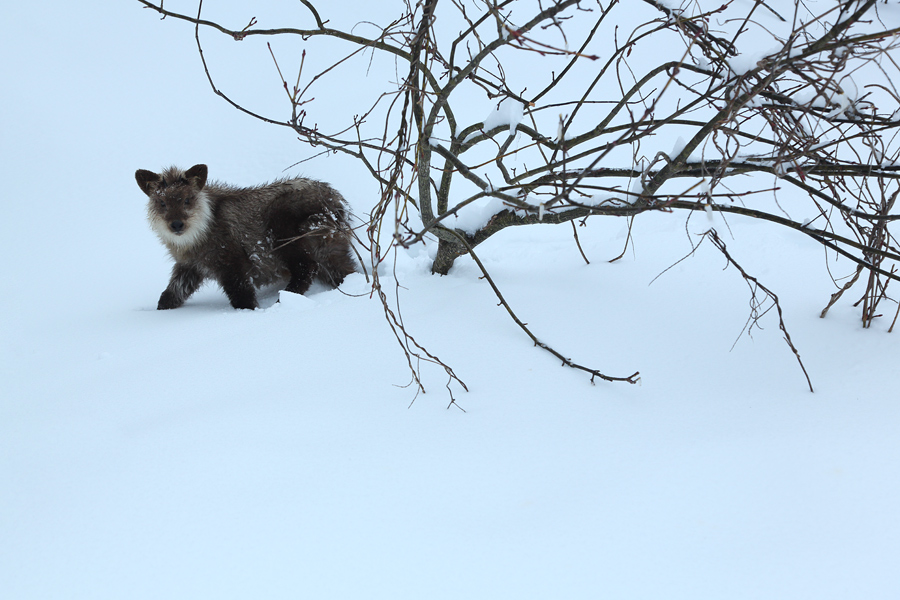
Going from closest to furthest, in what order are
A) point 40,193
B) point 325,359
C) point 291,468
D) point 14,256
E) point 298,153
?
point 291,468 → point 325,359 → point 14,256 → point 40,193 → point 298,153

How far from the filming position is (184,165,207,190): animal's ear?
4.33m

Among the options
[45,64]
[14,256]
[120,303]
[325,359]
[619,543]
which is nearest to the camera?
[619,543]

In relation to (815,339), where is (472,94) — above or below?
above

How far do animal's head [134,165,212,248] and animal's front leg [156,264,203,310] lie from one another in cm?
18

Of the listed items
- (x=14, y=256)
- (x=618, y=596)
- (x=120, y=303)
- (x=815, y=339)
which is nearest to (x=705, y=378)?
(x=815, y=339)

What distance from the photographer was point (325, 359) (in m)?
2.85

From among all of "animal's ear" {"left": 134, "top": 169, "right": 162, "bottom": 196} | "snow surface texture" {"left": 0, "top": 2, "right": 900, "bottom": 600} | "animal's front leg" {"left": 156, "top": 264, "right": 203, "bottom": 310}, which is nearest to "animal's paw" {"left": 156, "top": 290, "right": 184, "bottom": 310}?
"animal's front leg" {"left": 156, "top": 264, "right": 203, "bottom": 310}

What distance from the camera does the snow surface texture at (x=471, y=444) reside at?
1767mm

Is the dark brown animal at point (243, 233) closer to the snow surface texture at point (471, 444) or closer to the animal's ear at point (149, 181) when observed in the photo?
the animal's ear at point (149, 181)

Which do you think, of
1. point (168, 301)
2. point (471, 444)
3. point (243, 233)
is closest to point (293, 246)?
point (243, 233)

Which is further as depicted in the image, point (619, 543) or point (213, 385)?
point (213, 385)

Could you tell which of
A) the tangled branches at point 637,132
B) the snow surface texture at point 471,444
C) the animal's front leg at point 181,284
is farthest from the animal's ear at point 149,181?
the tangled branches at point 637,132

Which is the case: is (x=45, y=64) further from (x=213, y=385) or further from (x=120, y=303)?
(x=213, y=385)

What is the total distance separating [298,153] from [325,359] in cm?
455
